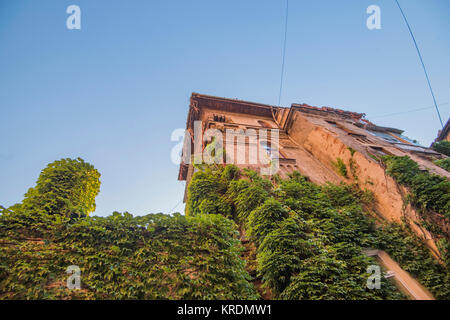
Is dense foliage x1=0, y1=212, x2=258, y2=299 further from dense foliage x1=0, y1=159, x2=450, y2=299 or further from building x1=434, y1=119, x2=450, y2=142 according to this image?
building x1=434, y1=119, x2=450, y2=142

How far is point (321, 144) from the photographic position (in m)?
13.6

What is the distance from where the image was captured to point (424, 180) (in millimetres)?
8148

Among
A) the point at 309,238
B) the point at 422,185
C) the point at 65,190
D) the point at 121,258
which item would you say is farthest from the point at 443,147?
the point at 65,190

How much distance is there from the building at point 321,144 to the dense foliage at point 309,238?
96 cm

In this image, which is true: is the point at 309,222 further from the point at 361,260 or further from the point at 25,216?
the point at 25,216

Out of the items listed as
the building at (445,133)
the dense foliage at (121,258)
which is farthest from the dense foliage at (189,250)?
the building at (445,133)

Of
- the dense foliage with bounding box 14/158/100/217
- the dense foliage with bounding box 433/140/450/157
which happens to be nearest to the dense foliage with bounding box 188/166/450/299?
the dense foliage with bounding box 14/158/100/217

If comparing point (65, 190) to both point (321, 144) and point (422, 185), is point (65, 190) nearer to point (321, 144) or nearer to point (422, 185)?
point (422, 185)

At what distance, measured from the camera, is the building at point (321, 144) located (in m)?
9.49

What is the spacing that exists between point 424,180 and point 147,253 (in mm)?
9460

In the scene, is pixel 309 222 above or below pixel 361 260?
above

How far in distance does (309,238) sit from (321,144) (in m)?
8.50
